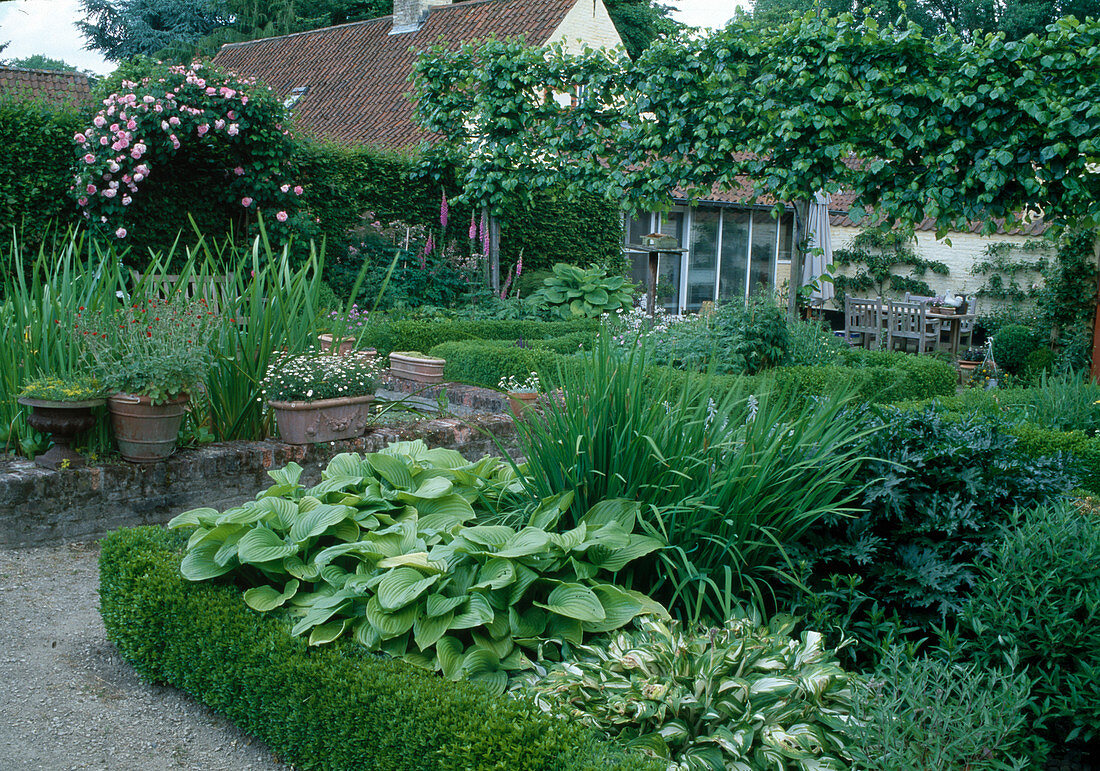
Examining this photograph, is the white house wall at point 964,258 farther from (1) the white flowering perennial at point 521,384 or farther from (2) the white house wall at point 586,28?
(1) the white flowering perennial at point 521,384

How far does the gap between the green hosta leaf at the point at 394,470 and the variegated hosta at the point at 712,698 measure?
3.66 feet

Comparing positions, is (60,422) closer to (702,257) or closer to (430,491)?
(430,491)

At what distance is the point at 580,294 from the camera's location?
39.3 ft

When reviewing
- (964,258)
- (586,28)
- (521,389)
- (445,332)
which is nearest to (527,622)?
(521,389)

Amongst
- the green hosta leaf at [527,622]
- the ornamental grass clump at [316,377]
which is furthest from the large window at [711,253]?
the green hosta leaf at [527,622]

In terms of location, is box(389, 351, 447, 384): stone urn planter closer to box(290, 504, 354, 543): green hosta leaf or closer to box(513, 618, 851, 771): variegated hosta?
box(290, 504, 354, 543): green hosta leaf

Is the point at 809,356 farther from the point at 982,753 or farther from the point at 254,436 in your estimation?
the point at 982,753

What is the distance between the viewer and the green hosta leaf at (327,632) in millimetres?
2371

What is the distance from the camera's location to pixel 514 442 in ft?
18.4

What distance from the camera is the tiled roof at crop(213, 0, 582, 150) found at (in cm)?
1692

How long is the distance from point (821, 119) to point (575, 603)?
8156 mm

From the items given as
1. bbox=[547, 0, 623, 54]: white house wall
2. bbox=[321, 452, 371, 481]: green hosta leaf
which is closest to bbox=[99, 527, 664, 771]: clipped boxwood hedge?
bbox=[321, 452, 371, 481]: green hosta leaf

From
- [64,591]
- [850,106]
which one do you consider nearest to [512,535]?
[64,591]

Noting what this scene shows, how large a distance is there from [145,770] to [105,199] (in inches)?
360
